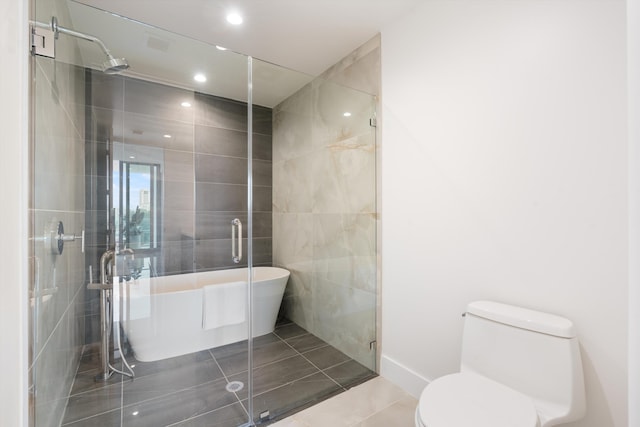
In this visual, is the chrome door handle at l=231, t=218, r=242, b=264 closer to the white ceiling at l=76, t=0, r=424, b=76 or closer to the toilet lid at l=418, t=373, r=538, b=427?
the toilet lid at l=418, t=373, r=538, b=427

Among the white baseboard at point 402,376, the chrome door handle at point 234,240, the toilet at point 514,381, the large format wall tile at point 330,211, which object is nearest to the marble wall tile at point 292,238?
the large format wall tile at point 330,211

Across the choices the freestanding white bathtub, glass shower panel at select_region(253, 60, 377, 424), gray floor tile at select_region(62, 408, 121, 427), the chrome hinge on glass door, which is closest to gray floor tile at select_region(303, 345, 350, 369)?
glass shower panel at select_region(253, 60, 377, 424)

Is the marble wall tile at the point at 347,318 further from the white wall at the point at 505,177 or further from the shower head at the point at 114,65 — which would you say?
the shower head at the point at 114,65

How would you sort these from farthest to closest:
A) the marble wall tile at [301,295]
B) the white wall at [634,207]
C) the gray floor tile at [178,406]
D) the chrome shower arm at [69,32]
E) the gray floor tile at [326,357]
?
the marble wall tile at [301,295], the gray floor tile at [326,357], the gray floor tile at [178,406], the chrome shower arm at [69,32], the white wall at [634,207]

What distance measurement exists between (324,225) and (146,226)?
1301 millimetres

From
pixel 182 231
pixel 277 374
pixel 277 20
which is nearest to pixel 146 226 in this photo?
pixel 182 231

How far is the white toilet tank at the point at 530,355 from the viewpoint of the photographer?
1.26 m

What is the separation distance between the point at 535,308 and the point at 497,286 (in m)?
0.19

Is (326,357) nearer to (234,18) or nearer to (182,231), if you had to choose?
(182,231)

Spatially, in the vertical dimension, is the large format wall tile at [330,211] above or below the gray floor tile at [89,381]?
above

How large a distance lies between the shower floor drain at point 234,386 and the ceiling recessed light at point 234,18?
2.55m

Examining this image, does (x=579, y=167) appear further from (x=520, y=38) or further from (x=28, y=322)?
(x=28, y=322)

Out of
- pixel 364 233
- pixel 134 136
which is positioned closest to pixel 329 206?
pixel 364 233

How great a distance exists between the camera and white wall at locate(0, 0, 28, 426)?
86cm
